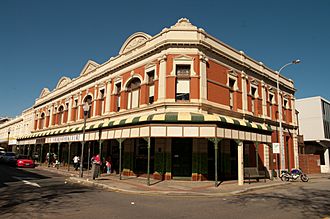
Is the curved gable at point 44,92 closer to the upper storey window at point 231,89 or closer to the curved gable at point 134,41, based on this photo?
the curved gable at point 134,41

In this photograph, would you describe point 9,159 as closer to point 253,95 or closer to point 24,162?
point 24,162

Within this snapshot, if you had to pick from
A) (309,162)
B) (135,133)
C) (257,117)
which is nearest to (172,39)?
(135,133)

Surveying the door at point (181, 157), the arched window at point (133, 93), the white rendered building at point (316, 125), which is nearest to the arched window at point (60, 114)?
the arched window at point (133, 93)

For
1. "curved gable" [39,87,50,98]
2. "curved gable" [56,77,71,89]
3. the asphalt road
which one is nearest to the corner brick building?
the asphalt road

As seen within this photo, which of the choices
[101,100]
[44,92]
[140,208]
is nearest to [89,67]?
[101,100]

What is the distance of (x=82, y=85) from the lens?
3139 centimetres

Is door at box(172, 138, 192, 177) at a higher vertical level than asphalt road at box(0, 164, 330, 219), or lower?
higher

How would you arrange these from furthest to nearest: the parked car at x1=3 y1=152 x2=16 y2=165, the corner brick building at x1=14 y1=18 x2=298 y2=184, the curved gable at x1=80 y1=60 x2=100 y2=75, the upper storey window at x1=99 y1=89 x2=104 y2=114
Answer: the parked car at x1=3 y1=152 x2=16 y2=165, the curved gable at x1=80 y1=60 x2=100 y2=75, the upper storey window at x1=99 y1=89 x2=104 y2=114, the corner brick building at x1=14 y1=18 x2=298 y2=184

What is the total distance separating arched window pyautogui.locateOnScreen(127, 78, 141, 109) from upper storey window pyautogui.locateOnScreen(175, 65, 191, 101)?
431cm

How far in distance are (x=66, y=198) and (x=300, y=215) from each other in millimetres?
8689

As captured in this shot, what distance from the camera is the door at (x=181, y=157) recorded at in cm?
1856

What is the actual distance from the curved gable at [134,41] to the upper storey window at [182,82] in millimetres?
4561

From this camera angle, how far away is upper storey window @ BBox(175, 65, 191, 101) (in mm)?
19453

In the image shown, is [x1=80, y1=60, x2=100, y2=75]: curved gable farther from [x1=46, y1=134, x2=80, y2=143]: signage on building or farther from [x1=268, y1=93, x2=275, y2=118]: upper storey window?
[x1=268, y1=93, x2=275, y2=118]: upper storey window
